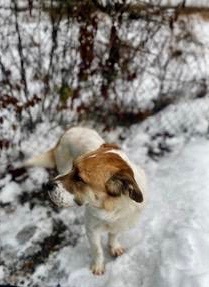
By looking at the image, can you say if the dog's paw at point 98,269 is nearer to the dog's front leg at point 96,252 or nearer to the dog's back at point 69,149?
the dog's front leg at point 96,252

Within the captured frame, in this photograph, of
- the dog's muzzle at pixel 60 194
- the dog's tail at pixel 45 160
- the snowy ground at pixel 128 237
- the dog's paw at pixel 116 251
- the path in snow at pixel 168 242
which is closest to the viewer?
the dog's muzzle at pixel 60 194

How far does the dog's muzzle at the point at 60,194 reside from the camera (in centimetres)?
381

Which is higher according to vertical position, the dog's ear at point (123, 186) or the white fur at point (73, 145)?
the dog's ear at point (123, 186)

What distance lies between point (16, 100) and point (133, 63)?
131 centimetres

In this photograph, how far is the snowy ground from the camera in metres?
4.25

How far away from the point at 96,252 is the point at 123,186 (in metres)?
0.89

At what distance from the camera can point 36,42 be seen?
560 cm

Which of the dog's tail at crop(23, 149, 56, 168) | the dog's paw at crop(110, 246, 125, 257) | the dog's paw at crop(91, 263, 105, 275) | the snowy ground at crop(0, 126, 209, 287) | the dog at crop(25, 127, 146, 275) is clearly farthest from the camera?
the dog's tail at crop(23, 149, 56, 168)

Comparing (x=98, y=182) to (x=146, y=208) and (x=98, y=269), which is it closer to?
(x=98, y=269)

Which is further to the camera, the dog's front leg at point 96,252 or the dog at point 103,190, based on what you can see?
the dog's front leg at point 96,252

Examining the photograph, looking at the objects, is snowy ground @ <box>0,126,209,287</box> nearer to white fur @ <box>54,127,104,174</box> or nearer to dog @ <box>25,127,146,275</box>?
dog @ <box>25,127,146,275</box>

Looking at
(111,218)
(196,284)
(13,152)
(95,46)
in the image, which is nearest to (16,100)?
(13,152)

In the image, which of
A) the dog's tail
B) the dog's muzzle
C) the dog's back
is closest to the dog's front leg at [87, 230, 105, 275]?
the dog's muzzle

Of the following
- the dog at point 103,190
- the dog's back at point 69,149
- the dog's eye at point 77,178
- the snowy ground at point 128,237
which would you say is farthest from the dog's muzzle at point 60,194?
the snowy ground at point 128,237
